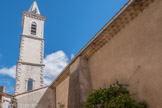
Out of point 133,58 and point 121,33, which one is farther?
point 121,33

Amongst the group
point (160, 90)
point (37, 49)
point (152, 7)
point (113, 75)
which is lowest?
point (160, 90)

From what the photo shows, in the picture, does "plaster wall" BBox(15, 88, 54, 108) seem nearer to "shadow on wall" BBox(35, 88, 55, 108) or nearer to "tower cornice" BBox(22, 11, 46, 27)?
"shadow on wall" BBox(35, 88, 55, 108)

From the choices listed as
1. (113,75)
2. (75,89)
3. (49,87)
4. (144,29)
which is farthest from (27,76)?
(144,29)

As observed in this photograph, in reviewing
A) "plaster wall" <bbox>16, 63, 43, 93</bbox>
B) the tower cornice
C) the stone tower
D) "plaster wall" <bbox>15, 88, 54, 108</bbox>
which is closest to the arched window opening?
the stone tower

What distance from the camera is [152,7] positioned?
5.05 meters

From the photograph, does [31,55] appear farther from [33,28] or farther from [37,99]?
[37,99]

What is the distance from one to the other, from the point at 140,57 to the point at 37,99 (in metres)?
10.5

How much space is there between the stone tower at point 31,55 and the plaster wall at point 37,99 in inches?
365

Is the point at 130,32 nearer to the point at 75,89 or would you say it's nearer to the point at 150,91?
the point at 150,91

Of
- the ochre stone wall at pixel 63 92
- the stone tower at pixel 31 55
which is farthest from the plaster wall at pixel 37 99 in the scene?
the stone tower at pixel 31 55

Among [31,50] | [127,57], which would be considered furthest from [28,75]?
[127,57]

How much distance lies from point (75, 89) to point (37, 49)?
→ 782 inches

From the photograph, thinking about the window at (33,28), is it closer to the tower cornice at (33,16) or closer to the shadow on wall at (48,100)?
the tower cornice at (33,16)

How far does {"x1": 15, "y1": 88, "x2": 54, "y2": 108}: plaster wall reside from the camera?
13.0 meters
